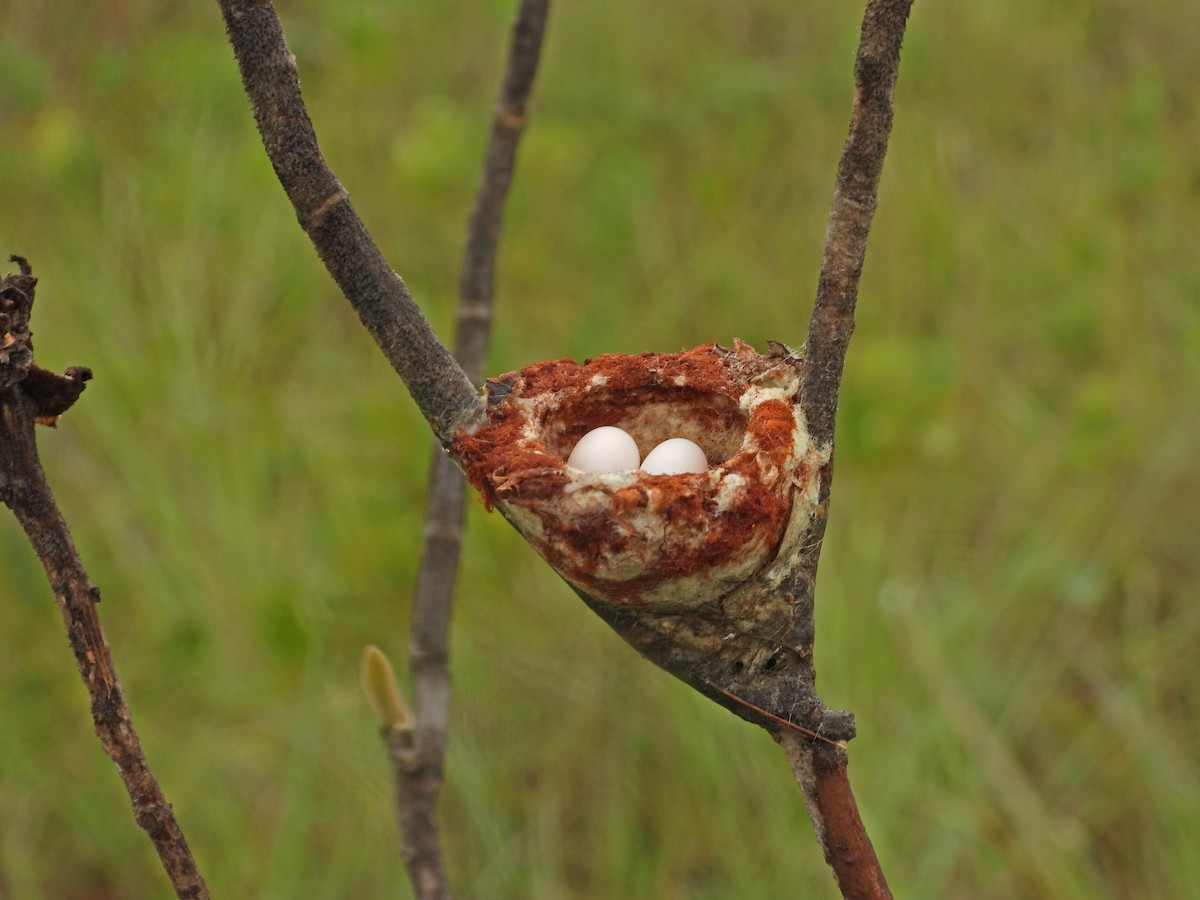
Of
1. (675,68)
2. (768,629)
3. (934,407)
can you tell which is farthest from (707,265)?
(768,629)

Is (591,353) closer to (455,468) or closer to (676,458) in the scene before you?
(455,468)

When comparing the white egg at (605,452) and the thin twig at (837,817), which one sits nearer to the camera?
the thin twig at (837,817)

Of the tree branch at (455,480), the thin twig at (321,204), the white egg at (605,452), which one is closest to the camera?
the thin twig at (321,204)

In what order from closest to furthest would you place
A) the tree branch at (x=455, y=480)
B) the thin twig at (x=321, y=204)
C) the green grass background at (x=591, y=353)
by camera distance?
the thin twig at (x=321, y=204) < the tree branch at (x=455, y=480) < the green grass background at (x=591, y=353)

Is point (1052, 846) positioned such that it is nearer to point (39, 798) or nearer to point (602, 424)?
point (602, 424)

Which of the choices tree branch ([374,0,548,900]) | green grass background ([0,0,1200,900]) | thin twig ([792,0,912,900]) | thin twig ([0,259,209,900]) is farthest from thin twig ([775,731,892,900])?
green grass background ([0,0,1200,900])

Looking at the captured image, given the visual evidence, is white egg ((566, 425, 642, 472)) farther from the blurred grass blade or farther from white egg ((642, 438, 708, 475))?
the blurred grass blade

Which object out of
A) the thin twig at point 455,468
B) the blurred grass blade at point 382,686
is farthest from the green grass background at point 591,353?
the blurred grass blade at point 382,686

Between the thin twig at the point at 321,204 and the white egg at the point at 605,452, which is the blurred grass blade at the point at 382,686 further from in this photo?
the thin twig at the point at 321,204
